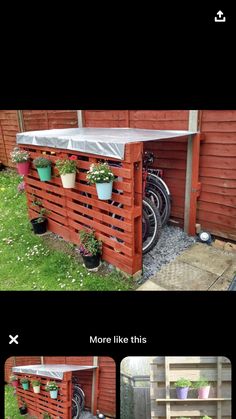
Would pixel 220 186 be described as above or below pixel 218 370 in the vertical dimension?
above

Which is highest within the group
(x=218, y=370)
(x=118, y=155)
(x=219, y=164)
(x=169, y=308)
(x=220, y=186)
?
(x=118, y=155)

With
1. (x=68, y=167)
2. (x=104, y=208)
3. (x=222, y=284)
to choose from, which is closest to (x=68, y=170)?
(x=68, y=167)

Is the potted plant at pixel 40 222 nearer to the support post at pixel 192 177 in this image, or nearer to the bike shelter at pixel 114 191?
the bike shelter at pixel 114 191

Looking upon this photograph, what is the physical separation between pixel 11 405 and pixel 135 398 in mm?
2465

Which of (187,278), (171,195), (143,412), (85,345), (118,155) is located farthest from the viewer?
(171,195)

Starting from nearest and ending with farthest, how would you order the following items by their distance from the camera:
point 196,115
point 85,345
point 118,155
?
point 85,345 < point 118,155 < point 196,115

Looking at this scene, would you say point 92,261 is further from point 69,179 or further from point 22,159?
point 22,159

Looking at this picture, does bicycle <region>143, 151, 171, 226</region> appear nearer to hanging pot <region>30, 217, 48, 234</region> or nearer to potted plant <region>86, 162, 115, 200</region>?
potted plant <region>86, 162, 115, 200</region>

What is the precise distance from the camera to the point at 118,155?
2477 millimetres

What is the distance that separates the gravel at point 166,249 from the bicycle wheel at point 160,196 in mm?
170

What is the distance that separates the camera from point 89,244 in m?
3.02

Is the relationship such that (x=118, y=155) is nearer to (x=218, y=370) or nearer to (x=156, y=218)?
(x=156, y=218)
